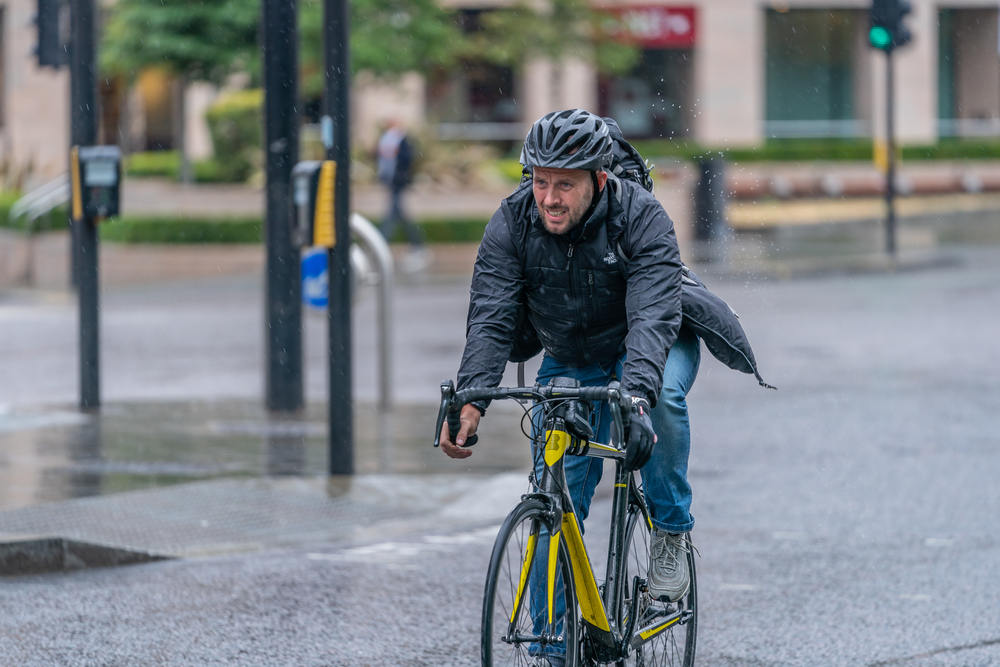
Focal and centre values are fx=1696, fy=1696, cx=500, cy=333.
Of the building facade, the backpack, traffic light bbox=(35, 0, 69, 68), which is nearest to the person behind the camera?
the backpack

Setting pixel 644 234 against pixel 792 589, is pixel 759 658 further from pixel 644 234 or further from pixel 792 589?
pixel 644 234

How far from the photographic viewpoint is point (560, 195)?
464 centimetres

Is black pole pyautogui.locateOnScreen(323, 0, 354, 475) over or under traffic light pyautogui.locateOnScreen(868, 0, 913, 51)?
under

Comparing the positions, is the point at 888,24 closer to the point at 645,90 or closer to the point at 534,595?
the point at 534,595

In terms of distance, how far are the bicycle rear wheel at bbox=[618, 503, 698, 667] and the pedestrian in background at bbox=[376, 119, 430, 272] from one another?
60.4 ft

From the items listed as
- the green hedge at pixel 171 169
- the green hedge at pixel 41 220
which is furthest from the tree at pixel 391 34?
the green hedge at pixel 41 220

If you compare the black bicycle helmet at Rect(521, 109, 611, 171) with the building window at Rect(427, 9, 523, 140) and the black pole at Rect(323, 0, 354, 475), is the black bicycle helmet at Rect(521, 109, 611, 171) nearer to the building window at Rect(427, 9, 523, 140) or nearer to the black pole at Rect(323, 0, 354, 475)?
the black pole at Rect(323, 0, 354, 475)

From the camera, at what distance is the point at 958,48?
4916cm

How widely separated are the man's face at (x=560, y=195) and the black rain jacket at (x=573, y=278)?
6 cm

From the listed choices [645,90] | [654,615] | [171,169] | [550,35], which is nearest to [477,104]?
[645,90]

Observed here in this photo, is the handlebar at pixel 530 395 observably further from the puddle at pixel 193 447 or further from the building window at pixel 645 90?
the building window at pixel 645 90

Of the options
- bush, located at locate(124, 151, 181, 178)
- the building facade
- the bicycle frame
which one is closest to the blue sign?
the bicycle frame

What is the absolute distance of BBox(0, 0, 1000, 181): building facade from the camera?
1615 inches

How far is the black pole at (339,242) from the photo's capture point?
8.87 meters
